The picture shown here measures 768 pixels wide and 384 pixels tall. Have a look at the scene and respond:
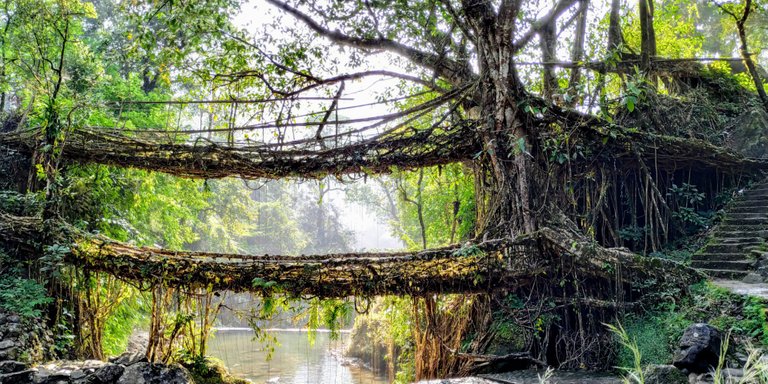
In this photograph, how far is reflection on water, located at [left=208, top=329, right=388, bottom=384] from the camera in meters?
11.2

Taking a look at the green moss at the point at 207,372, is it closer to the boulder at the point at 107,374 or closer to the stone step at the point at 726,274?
the boulder at the point at 107,374

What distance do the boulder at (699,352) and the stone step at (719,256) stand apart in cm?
282

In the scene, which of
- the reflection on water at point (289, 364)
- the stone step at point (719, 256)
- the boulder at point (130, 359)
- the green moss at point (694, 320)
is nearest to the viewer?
the green moss at point (694, 320)

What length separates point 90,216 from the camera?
7.68m

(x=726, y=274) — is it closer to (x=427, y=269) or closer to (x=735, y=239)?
(x=735, y=239)

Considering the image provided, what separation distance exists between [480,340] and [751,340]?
277 cm

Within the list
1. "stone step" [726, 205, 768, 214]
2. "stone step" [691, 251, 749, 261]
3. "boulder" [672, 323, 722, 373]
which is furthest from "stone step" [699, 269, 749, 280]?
"boulder" [672, 323, 722, 373]

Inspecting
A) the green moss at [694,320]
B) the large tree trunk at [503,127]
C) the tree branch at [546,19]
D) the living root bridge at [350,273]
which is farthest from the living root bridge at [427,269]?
the tree branch at [546,19]

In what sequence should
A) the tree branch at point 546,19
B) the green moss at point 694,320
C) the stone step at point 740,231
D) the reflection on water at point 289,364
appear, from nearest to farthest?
the green moss at point 694,320 → the stone step at point 740,231 → the tree branch at point 546,19 → the reflection on water at point 289,364

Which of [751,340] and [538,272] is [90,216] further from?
[751,340]

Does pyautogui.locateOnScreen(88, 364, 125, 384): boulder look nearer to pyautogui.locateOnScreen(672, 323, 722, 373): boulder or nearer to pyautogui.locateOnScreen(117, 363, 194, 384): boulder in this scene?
pyautogui.locateOnScreen(117, 363, 194, 384): boulder

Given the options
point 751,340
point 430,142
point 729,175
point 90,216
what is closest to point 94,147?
point 90,216

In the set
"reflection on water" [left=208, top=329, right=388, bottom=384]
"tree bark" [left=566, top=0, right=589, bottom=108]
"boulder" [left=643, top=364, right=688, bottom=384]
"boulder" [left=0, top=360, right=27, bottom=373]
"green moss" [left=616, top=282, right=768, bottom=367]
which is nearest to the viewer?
"boulder" [left=643, top=364, right=688, bottom=384]

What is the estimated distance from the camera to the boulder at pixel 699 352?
12.2 feet
